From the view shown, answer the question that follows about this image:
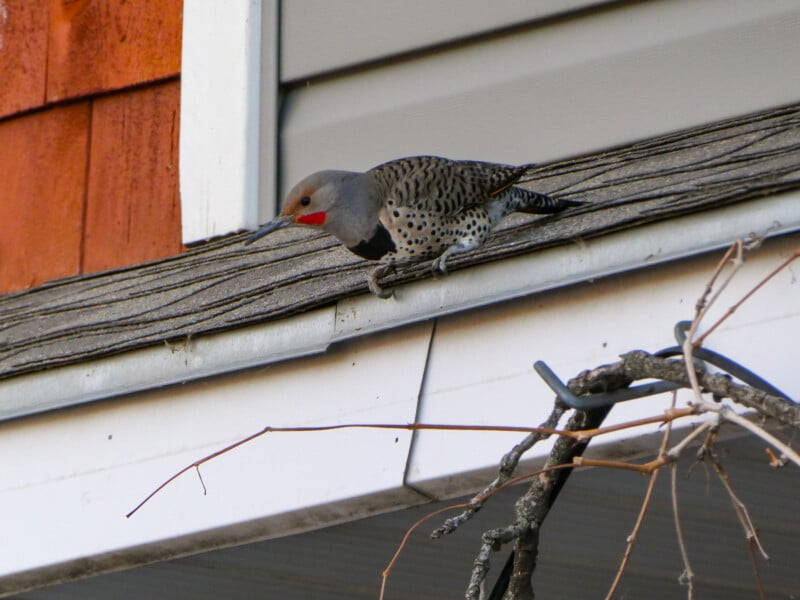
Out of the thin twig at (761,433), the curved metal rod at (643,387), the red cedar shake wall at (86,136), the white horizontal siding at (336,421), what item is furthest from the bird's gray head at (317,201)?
the thin twig at (761,433)

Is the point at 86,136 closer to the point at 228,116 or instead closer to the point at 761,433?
the point at 228,116

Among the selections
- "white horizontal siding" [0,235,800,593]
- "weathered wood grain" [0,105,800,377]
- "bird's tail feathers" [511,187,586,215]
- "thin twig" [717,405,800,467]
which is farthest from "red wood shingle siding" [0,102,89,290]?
"thin twig" [717,405,800,467]

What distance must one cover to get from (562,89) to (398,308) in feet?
3.64

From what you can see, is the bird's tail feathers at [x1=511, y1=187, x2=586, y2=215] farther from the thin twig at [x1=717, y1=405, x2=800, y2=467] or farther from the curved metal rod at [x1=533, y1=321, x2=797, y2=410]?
the thin twig at [x1=717, y1=405, x2=800, y2=467]

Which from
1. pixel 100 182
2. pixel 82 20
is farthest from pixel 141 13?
pixel 100 182

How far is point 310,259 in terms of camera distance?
3473 mm

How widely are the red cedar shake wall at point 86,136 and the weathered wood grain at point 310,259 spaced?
0.25 meters

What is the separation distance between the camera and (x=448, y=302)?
2656 mm

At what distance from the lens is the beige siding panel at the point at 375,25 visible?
3662mm

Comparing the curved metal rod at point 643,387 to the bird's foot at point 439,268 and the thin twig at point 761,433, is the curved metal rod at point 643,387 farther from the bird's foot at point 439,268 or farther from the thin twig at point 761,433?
the bird's foot at point 439,268

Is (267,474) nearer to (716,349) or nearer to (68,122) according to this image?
(716,349)

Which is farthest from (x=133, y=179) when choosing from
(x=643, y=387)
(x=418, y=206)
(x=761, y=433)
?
(x=761, y=433)

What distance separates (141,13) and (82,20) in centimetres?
24

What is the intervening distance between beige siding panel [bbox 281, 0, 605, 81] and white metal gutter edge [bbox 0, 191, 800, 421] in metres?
1.17
